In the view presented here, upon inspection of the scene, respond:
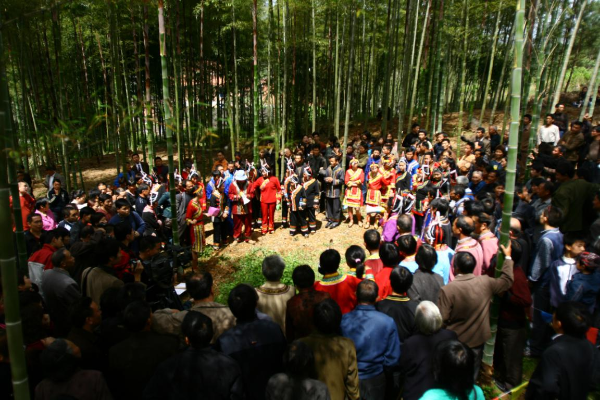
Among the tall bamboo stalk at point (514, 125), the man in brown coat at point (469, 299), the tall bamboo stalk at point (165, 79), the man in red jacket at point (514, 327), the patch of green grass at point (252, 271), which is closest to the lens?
the tall bamboo stalk at point (514, 125)

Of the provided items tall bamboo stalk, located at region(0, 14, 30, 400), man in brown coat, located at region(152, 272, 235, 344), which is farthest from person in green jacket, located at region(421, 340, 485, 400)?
tall bamboo stalk, located at region(0, 14, 30, 400)

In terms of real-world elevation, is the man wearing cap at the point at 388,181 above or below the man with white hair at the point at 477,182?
below

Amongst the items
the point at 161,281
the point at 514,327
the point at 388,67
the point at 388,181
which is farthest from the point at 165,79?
the point at 388,67

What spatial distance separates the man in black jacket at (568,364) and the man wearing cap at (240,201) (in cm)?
527

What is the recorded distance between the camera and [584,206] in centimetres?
415

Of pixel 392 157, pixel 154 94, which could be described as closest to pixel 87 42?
pixel 154 94

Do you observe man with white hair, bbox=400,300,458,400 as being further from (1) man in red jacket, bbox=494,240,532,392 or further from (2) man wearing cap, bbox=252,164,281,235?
(2) man wearing cap, bbox=252,164,281,235

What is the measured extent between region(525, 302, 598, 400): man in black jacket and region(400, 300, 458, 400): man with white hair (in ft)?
1.49

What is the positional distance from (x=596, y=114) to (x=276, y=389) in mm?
13472

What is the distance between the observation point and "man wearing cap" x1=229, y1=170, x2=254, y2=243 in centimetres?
662

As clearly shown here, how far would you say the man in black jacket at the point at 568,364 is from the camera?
1911 millimetres

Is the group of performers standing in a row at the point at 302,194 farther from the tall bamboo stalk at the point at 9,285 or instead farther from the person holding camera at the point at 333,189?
the tall bamboo stalk at the point at 9,285

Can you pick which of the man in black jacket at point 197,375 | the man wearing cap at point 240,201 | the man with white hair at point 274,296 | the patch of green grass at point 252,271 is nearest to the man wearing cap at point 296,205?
the man wearing cap at point 240,201

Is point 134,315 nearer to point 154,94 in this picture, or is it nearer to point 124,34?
point 124,34
